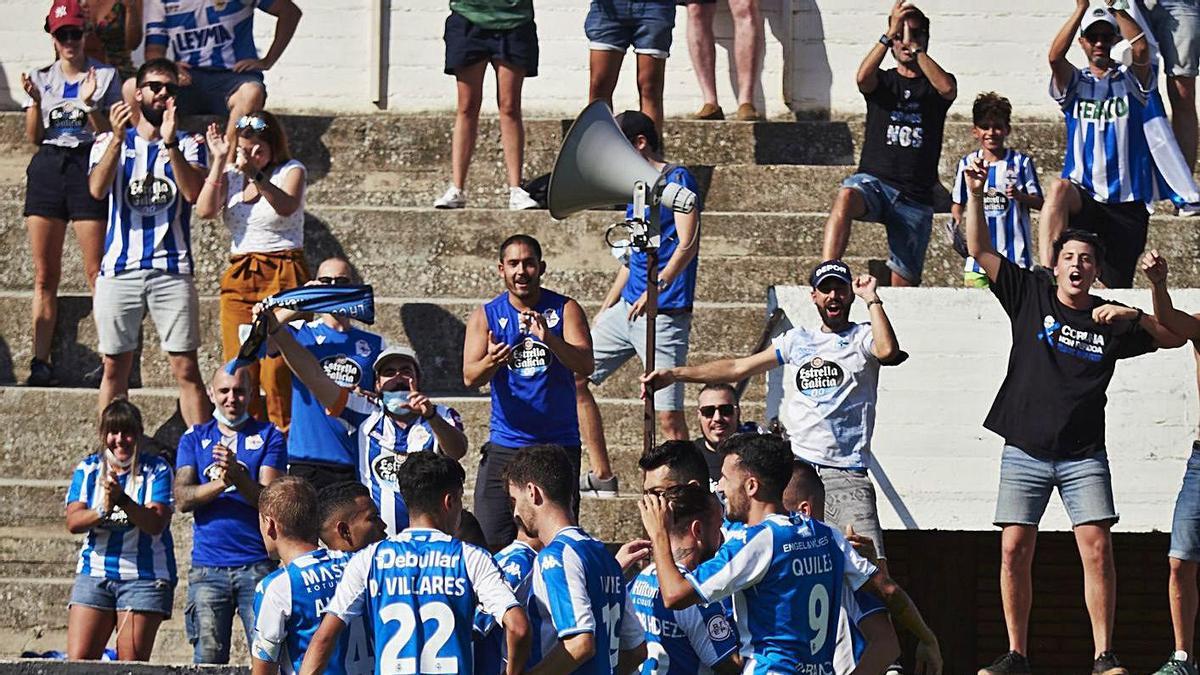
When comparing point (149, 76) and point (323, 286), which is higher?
point (149, 76)

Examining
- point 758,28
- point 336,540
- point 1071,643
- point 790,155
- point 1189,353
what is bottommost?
point 1071,643

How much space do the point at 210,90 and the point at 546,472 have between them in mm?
6691

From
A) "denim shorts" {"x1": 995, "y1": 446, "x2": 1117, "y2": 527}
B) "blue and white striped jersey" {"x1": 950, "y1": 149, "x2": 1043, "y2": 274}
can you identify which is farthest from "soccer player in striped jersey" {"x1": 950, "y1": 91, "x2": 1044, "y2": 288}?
"denim shorts" {"x1": 995, "y1": 446, "x2": 1117, "y2": 527}

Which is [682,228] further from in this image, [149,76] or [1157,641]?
[1157,641]

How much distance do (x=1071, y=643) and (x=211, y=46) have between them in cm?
661

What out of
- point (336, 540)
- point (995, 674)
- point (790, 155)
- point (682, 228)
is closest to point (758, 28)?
point (790, 155)

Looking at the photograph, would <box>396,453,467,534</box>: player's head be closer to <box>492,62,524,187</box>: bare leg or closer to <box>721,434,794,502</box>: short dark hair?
<box>721,434,794,502</box>: short dark hair

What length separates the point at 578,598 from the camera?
6.50 metres

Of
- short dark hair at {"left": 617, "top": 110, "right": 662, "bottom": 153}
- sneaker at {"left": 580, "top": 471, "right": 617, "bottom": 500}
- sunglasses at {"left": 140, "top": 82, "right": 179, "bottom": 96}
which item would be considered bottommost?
sneaker at {"left": 580, "top": 471, "right": 617, "bottom": 500}

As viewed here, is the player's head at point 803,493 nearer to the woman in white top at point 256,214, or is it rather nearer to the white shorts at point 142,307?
the woman in white top at point 256,214

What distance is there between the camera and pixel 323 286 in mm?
9430

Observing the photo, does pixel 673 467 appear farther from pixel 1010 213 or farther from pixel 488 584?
pixel 1010 213

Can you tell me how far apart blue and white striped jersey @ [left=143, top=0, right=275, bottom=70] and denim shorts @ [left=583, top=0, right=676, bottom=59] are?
86.8 inches

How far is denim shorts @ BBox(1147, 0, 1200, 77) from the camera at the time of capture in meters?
12.3
